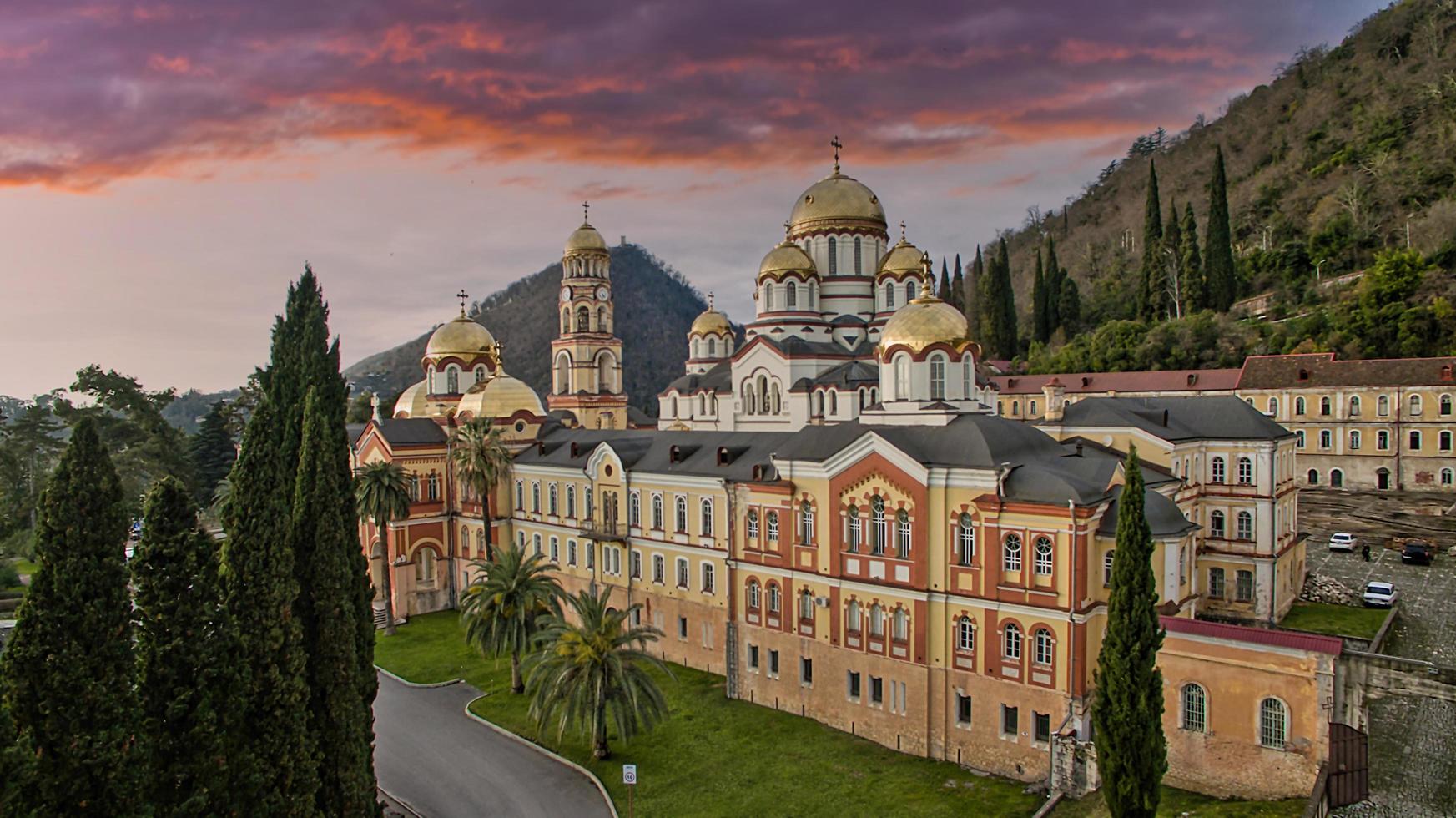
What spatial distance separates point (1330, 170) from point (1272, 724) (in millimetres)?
80143

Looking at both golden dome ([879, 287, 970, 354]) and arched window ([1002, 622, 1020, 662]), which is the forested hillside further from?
arched window ([1002, 622, 1020, 662])

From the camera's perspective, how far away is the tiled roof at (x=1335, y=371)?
2041 inches

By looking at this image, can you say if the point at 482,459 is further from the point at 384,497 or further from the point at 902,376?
the point at 902,376

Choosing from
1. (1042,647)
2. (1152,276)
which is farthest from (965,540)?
(1152,276)

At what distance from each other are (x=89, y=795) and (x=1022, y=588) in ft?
69.8

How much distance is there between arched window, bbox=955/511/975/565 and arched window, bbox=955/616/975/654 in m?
1.77

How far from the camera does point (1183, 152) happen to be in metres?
127

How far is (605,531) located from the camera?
124ft

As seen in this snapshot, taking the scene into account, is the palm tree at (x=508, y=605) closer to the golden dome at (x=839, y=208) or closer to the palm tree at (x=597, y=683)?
the palm tree at (x=597, y=683)

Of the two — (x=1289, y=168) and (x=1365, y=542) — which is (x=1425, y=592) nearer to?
(x=1365, y=542)

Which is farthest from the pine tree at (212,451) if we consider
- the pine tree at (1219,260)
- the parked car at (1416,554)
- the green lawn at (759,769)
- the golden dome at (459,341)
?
the pine tree at (1219,260)

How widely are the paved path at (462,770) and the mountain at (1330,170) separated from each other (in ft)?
225

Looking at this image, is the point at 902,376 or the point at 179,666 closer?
the point at 179,666

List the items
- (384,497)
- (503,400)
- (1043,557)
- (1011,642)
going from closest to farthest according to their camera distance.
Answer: (1043,557) < (1011,642) < (384,497) < (503,400)
